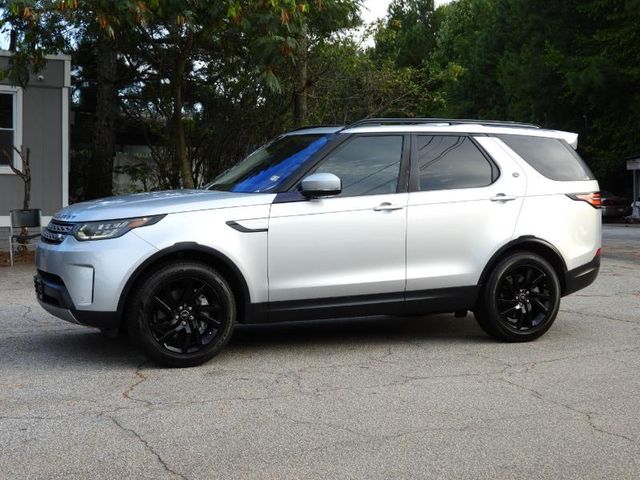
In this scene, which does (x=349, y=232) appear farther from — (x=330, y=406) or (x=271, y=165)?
(x=330, y=406)

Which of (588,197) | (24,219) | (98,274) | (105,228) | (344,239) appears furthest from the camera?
(24,219)

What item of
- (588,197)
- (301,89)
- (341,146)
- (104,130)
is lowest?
(588,197)

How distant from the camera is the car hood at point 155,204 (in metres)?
6.42

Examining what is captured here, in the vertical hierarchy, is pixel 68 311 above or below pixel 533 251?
below

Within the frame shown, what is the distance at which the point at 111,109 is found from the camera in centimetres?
2256

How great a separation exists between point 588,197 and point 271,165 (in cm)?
288

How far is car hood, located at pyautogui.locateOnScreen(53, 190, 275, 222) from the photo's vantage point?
21.1ft

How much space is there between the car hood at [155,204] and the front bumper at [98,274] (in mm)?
188

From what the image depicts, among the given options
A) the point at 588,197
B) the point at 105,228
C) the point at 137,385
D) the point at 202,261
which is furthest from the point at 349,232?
the point at 588,197

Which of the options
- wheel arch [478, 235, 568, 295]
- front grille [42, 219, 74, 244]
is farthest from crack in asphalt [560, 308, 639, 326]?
front grille [42, 219, 74, 244]

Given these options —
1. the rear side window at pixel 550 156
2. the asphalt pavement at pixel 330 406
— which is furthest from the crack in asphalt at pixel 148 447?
the rear side window at pixel 550 156

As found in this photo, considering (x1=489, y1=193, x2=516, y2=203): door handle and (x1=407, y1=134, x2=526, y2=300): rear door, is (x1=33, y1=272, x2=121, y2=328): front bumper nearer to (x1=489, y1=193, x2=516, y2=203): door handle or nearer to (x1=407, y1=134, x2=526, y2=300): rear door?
(x1=407, y1=134, x2=526, y2=300): rear door

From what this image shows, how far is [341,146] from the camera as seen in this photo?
281 inches

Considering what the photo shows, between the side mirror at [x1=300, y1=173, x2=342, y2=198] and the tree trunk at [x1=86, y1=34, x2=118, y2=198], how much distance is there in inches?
640
